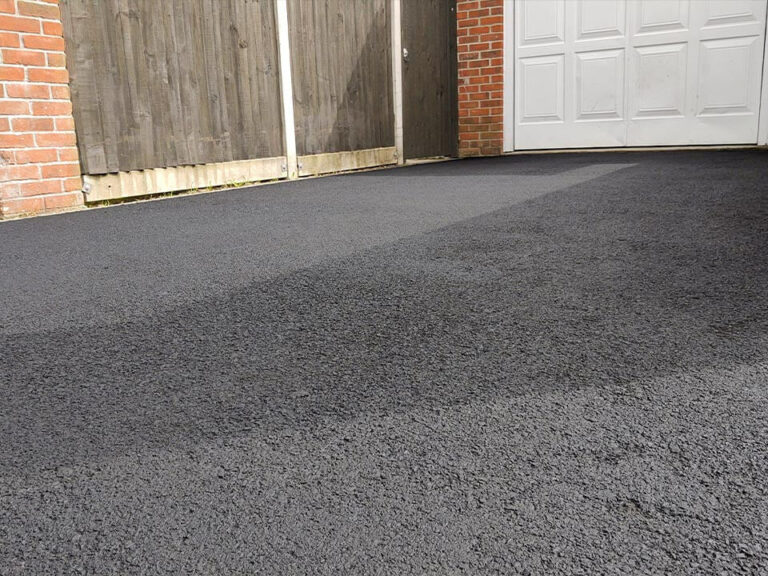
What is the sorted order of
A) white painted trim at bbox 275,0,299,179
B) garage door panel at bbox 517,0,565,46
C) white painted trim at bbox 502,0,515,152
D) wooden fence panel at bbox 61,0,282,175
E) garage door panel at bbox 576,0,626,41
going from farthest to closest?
white painted trim at bbox 502,0,515,152
garage door panel at bbox 517,0,565,46
garage door panel at bbox 576,0,626,41
white painted trim at bbox 275,0,299,179
wooden fence panel at bbox 61,0,282,175

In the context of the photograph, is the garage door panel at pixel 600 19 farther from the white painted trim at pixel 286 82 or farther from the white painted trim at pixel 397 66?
the white painted trim at pixel 286 82

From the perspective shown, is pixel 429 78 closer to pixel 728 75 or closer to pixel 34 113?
pixel 728 75

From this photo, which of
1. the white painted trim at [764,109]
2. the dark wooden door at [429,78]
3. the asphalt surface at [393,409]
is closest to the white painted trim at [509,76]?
the dark wooden door at [429,78]

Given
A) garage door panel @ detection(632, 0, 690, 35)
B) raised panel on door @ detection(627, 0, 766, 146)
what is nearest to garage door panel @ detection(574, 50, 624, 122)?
raised panel on door @ detection(627, 0, 766, 146)

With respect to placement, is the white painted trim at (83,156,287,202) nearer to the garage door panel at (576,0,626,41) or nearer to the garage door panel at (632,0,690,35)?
the garage door panel at (576,0,626,41)

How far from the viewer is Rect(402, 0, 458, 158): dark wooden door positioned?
584 centimetres

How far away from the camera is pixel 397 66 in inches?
222

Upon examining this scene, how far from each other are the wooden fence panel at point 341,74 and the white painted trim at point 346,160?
0.14 ft

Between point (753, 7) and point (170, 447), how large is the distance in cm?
586

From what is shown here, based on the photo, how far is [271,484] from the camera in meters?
0.79

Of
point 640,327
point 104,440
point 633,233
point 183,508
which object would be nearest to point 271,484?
point 183,508

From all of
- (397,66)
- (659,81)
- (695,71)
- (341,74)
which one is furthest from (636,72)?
(341,74)

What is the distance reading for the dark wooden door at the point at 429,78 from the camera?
5836 millimetres

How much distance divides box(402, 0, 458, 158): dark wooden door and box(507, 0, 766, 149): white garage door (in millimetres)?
609
